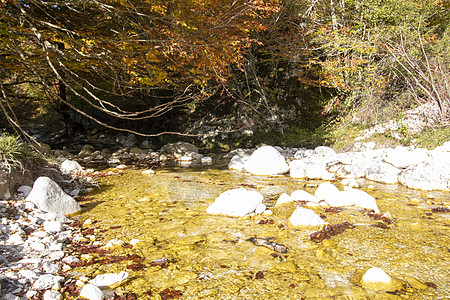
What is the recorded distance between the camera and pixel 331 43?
10.2 m

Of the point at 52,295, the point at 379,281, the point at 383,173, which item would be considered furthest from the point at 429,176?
the point at 52,295

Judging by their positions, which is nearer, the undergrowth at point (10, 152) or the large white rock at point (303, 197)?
the undergrowth at point (10, 152)

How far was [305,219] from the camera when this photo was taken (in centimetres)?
385

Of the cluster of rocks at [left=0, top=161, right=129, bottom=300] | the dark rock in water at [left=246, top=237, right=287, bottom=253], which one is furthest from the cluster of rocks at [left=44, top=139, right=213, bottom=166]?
the dark rock in water at [left=246, top=237, right=287, bottom=253]

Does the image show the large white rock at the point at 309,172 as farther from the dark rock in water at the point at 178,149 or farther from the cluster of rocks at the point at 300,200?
the dark rock in water at the point at 178,149

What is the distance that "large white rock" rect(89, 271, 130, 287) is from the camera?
246 cm

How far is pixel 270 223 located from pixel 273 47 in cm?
972

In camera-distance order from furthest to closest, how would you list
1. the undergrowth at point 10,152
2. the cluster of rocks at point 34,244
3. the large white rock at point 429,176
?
the large white rock at point 429,176 < the undergrowth at point 10,152 < the cluster of rocks at point 34,244

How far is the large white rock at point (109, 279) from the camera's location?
2.46m

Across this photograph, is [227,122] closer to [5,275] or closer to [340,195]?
[340,195]

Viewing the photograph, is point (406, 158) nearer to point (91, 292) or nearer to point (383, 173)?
point (383, 173)

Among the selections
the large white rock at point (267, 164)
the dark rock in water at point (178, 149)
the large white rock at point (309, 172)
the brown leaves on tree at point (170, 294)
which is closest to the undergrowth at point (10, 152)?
the brown leaves on tree at point (170, 294)

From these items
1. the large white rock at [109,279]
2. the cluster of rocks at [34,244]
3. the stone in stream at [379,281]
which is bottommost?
the stone in stream at [379,281]

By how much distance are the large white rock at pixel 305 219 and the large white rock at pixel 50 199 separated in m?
3.27
